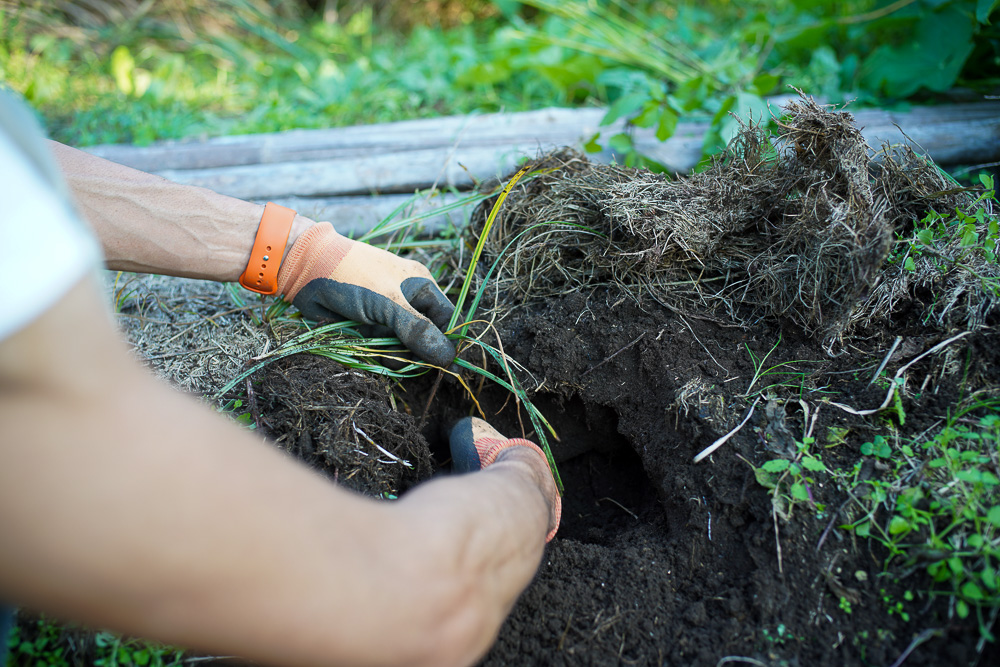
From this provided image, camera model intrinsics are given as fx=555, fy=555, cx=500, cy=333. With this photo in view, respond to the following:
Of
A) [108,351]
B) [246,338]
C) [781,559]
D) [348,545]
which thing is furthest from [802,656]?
[246,338]

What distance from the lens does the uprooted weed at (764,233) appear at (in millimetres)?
1411

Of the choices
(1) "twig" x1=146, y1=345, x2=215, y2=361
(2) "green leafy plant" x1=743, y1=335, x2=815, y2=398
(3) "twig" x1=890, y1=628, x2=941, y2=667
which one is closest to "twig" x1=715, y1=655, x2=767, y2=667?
(3) "twig" x1=890, y1=628, x2=941, y2=667

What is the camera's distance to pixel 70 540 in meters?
0.62

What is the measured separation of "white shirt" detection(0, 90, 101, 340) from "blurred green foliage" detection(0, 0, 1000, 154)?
6.99 feet

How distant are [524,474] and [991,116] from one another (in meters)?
2.91

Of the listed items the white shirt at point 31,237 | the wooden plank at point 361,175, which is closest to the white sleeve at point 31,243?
the white shirt at point 31,237

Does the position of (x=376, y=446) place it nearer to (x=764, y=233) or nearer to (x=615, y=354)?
(x=615, y=354)

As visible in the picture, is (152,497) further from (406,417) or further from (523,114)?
(523,114)

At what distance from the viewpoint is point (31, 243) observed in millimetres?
611

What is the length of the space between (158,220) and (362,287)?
598 mm

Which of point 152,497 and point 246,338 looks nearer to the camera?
point 152,497

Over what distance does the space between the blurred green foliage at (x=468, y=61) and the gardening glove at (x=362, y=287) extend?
49.0 inches

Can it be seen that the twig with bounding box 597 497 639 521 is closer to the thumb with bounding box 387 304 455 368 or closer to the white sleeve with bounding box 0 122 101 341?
the thumb with bounding box 387 304 455 368

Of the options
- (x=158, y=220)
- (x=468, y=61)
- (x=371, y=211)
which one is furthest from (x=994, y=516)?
(x=468, y=61)
